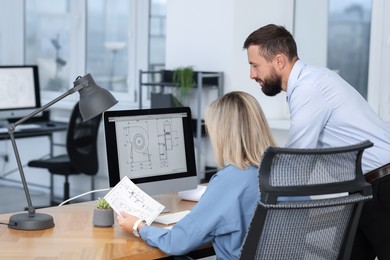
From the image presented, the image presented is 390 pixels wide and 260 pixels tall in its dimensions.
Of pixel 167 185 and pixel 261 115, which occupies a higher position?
pixel 261 115

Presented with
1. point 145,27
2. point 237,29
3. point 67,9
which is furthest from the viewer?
point 67,9

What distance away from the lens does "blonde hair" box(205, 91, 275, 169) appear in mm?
2434

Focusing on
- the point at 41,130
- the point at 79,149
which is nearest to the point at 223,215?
the point at 79,149

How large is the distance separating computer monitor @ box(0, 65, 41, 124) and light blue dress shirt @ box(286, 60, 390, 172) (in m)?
3.62

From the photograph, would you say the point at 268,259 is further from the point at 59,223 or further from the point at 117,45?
the point at 117,45

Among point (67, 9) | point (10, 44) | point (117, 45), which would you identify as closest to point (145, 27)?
point (117, 45)

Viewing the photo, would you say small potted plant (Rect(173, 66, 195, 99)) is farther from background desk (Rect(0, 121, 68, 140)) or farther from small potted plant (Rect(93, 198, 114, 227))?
small potted plant (Rect(93, 198, 114, 227))

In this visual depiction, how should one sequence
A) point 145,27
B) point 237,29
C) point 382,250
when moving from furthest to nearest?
point 145,27, point 237,29, point 382,250

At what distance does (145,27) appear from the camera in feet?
21.1

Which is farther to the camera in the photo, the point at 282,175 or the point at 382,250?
the point at 382,250

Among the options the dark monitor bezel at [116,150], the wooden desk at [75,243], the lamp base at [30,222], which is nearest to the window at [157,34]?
the dark monitor bezel at [116,150]

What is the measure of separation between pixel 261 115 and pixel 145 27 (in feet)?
13.4

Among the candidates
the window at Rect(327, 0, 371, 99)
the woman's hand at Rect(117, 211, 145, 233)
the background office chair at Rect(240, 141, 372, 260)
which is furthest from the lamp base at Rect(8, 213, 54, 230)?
the window at Rect(327, 0, 371, 99)

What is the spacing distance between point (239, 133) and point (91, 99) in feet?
1.95
